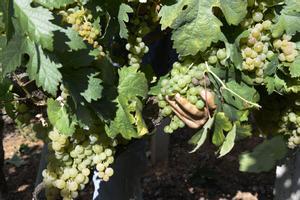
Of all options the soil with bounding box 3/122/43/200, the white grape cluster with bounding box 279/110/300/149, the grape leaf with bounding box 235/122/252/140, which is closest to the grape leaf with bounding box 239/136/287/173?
the white grape cluster with bounding box 279/110/300/149

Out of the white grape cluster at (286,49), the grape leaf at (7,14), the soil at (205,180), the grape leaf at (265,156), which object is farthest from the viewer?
the soil at (205,180)

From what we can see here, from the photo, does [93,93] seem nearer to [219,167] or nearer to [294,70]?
[294,70]

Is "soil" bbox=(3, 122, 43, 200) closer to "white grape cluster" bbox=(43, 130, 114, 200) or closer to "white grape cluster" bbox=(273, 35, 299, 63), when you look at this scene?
"white grape cluster" bbox=(43, 130, 114, 200)

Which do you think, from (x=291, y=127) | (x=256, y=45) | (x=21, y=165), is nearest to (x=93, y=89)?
(x=256, y=45)

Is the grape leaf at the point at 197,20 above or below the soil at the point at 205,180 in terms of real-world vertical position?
above

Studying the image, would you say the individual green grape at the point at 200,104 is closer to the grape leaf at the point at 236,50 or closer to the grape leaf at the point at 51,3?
the grape leaf at the point at 236,50

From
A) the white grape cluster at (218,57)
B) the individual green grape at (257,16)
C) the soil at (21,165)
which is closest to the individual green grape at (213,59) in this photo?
the white grape cluster at (218,57)

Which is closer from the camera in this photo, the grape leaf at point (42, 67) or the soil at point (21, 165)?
the grape leaf at point (42, 67)

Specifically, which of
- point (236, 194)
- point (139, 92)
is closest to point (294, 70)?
point (139, 92)
